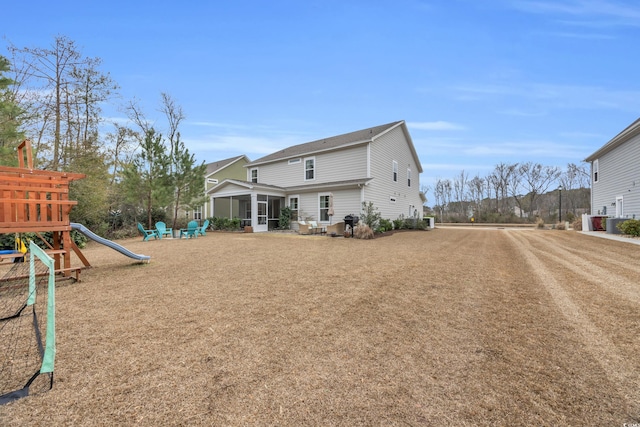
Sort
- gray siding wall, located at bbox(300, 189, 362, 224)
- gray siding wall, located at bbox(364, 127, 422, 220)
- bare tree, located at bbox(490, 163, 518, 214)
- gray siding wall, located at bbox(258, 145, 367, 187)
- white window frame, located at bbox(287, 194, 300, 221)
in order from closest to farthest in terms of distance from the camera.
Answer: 1. gray siding wall, located at bbox(300, 189, 362, 224)
2. gray siding wall, located at bbox(258, 145, 367, 187)
3. gray siding wall, located at bbox(364, 127, 422, 220)
4. white window frame, located at bbox(287, 194, 300, 221)
5. bare tree, located at bbox(490, 163, 518, 214)

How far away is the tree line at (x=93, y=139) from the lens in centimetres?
1229

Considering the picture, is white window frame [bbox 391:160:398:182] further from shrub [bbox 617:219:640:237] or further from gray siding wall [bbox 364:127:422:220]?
shrub [bbox 617:219:640:237]

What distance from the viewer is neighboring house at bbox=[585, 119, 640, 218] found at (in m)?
14.1

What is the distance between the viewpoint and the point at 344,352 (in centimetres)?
261

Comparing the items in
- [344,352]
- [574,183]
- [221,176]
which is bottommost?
[344,352]

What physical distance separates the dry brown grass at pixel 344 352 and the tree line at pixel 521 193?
38.7 metres

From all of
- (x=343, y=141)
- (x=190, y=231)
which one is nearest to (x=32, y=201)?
(x=190, y=231)

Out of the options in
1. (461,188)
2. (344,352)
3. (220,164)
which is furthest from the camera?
(461,188)

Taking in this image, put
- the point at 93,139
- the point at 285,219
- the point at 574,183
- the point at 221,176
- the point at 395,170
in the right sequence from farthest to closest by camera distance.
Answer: the point at 574,183 → the point at 221,176 → the point at 395,170 → the point at 285,219 → the point at 93,139

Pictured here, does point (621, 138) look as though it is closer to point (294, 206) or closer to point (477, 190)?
point (294, 206)

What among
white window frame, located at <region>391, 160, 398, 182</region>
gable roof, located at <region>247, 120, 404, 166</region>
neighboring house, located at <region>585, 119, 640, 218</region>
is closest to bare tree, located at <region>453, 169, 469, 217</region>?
neighboring house, located at <region>585, 119, 640, 218</region>

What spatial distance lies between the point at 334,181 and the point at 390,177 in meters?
4.35

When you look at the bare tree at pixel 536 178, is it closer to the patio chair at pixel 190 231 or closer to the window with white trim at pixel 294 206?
the window with white trim at pixel 294 206

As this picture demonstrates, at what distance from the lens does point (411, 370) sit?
7.59 feet
